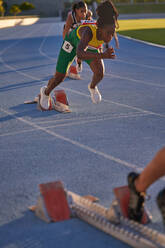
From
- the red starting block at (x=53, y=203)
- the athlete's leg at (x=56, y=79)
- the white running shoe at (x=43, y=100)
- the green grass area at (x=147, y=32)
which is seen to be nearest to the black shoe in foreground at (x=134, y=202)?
the red starting block at (x=53, y=203)

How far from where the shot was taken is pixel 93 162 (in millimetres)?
5406

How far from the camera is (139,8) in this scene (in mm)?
77750

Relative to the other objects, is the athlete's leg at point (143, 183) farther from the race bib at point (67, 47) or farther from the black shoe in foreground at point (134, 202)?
the race bib at point (67, 47)

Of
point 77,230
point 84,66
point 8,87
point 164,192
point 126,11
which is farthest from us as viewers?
point 126,11

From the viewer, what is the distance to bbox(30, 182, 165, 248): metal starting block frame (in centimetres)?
320

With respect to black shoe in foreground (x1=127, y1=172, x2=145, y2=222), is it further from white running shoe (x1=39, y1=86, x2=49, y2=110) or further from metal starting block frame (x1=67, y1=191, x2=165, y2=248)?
white running shoe (x1=39, y1=86, x2=49, y2=110)

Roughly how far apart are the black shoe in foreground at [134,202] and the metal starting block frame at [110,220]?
95mm

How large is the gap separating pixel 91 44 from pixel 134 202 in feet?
13.8

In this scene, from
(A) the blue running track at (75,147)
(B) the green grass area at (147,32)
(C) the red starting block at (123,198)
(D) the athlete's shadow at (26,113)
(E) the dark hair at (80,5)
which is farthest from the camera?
(B) the green grass area at (147,32)

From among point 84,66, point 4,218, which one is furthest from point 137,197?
Answer: point 84,66

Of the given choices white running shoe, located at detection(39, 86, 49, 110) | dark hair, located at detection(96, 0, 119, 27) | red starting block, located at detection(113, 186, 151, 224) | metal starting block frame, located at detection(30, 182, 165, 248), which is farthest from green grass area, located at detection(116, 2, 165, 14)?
red starting block, located at detection(113, 186, 151, 224)

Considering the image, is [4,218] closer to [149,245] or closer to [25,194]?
[25,194]

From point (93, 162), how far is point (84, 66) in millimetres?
9852

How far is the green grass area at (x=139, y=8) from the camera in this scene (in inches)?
2867
